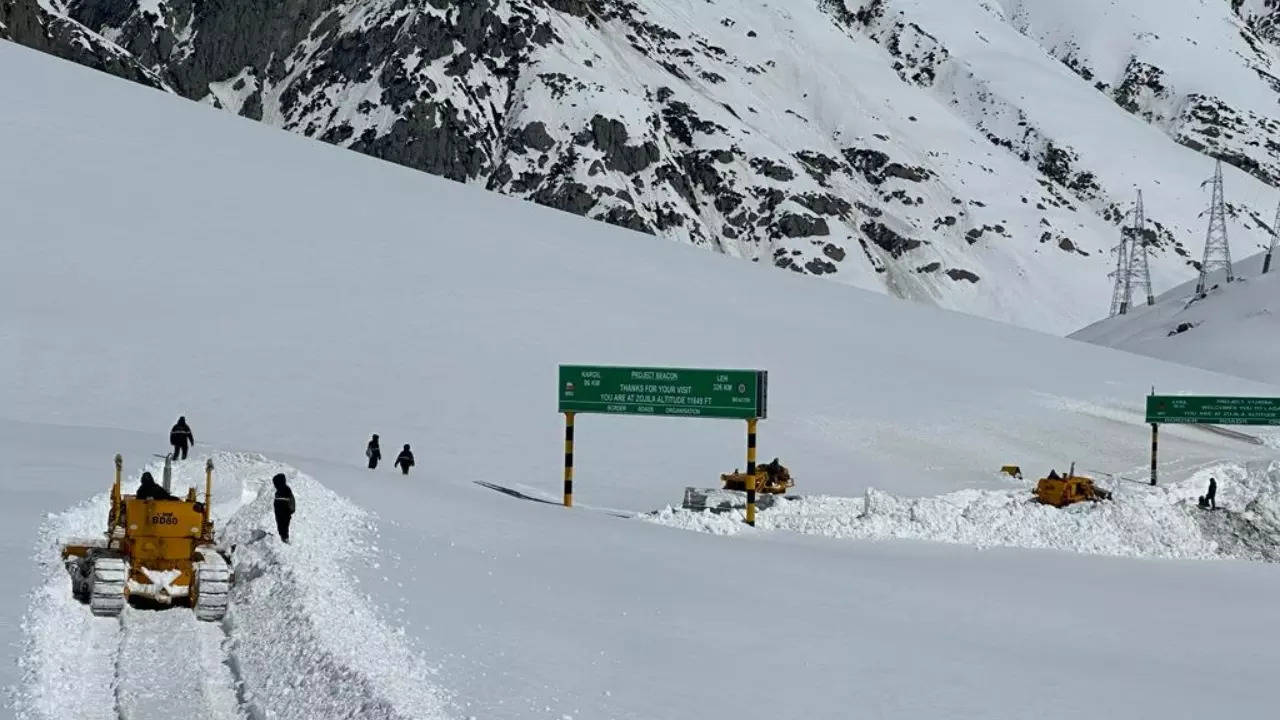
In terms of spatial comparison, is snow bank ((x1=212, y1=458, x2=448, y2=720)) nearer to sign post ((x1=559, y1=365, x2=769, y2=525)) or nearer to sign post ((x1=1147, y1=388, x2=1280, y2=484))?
sign post ((x1=559, y1=365, x2=769, y2=525))

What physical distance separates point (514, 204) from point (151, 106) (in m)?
20.6


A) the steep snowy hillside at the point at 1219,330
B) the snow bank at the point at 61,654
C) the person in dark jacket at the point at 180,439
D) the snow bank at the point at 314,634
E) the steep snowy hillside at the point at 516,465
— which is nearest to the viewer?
the snow bank at the point at 61,654

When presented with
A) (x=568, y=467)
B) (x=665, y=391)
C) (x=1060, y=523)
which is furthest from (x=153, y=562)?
(x=1060, y=523)

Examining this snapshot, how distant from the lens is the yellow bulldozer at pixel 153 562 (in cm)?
1471

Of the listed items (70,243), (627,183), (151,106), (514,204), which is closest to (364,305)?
(70,243)

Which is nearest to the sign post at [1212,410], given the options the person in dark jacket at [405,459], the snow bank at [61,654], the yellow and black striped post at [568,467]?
the yellow and black striped post at [568,467]

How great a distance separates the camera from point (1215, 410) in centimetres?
4984

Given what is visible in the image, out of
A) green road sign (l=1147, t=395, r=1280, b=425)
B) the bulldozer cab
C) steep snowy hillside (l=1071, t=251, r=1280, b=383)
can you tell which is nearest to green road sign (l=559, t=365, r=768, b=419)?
the bulldozer cab

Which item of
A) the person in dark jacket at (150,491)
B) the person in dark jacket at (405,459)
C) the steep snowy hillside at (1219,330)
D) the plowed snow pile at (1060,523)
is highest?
the steep snowy hillside at (1219,330)

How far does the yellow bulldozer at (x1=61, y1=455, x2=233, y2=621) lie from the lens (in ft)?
48.3

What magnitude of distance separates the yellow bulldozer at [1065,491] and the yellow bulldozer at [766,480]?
7213mm

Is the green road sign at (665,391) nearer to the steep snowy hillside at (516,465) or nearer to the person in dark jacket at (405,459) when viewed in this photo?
the steep snowy hillside at (516,465)

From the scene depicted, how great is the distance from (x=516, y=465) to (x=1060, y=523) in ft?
56.6

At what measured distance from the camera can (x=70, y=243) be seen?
→ 2032 inches
